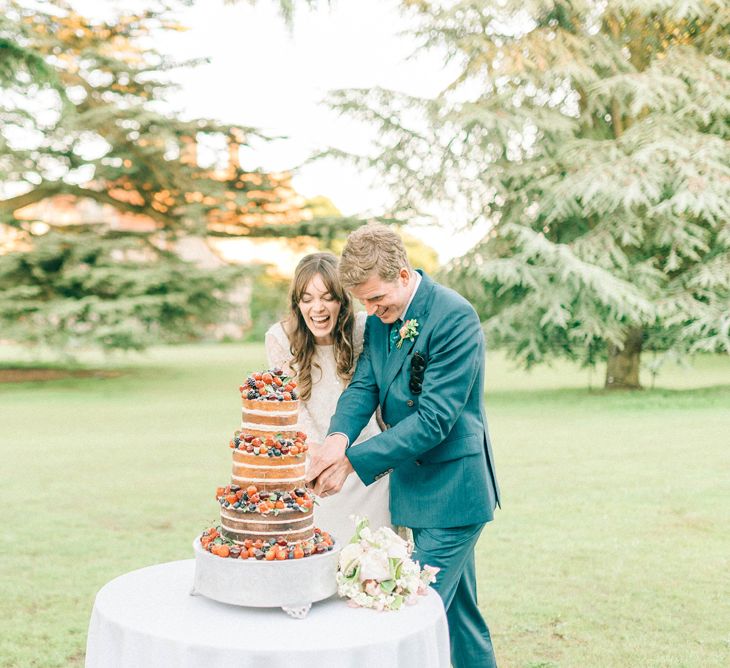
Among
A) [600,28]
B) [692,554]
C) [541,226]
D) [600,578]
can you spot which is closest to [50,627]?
[600,578]

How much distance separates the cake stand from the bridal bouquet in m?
0.09

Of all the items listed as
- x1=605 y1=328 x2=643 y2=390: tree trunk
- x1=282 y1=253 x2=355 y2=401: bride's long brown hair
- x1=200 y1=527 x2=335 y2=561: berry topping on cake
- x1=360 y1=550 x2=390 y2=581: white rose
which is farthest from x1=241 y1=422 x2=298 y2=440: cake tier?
x1=605 y1=328 x2=643 y2=390: tree trunk

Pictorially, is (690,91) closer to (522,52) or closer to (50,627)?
(522,52)

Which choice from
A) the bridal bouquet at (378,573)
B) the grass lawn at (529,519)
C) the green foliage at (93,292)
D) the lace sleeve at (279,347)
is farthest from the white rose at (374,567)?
the green foliage at (93,292)

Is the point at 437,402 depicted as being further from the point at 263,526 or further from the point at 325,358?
the point at 325,358

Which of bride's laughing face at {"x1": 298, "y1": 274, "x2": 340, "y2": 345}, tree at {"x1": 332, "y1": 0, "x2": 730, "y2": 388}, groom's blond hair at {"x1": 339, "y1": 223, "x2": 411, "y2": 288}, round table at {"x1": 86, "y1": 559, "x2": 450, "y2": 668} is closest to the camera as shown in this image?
round table at {"x1": 86, "y1": 559, "x2": 450, "y2": 668}

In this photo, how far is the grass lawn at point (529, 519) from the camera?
5.71 m

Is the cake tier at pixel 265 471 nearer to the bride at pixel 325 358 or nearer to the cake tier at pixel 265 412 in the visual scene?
the cake tier at pixel 265 412

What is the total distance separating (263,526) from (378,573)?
14.2 inches

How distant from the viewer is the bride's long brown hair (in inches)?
160

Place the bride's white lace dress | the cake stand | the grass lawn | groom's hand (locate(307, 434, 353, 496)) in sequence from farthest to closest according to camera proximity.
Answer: the grass lawn, the bride's white lace dress, groom's hand (locate(307, 434, 353, 496)), the cake stand

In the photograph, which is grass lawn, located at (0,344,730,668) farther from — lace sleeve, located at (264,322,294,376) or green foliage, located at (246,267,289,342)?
green foliage, located at (246,267,289,342)

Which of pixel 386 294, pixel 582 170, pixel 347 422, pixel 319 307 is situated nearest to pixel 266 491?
pixel 347 422

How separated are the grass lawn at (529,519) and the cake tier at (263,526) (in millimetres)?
2893
